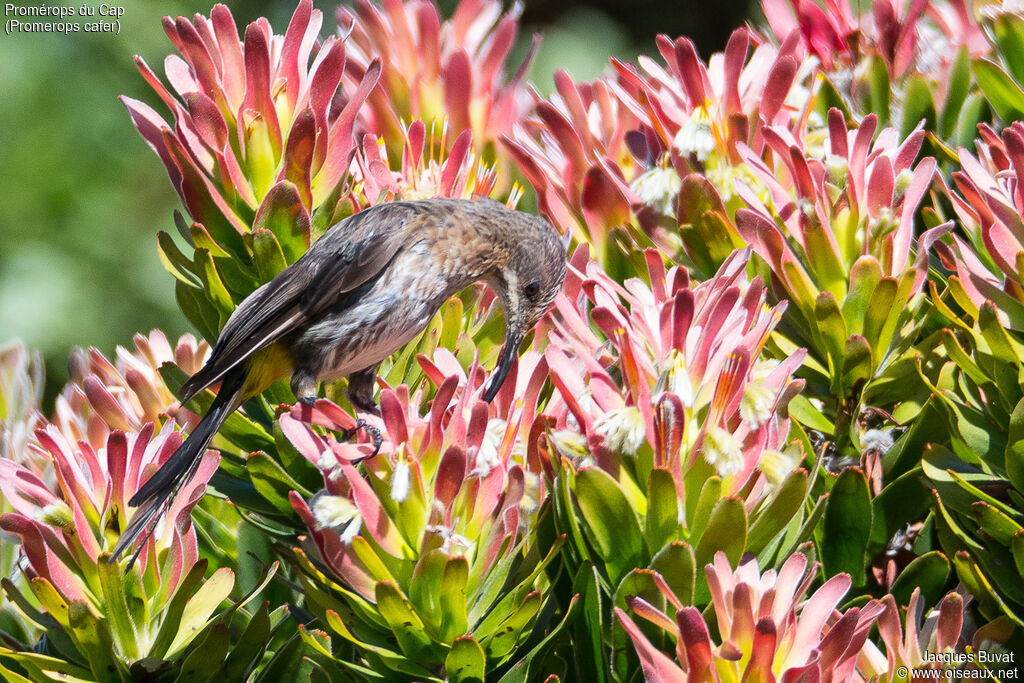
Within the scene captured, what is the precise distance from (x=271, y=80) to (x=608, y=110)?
0.61m

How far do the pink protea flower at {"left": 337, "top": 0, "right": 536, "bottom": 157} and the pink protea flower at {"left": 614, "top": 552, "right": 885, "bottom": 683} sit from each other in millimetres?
1200

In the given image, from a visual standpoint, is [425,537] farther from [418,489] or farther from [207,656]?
[207,656]

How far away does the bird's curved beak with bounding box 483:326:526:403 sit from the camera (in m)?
1.44

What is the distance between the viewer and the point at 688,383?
3.81ft

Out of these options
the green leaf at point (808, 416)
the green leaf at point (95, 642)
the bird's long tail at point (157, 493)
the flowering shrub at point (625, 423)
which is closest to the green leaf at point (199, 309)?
the flowering shrub at point (625, 423)

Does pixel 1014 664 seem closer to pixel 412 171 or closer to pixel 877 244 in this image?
pixel 877 244

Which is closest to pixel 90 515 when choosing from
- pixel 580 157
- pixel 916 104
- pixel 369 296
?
pixel 369 296

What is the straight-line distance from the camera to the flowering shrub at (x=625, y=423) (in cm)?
116

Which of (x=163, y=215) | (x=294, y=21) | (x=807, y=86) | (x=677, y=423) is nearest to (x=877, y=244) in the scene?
(x=677, y=423)

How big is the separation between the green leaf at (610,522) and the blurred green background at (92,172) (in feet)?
12.9

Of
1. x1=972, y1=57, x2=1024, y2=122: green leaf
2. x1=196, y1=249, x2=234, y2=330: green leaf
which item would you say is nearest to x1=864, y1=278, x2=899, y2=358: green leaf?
x1=972, y1=57, x2=1024, y2=122: green leaf

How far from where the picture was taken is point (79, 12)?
5129mm

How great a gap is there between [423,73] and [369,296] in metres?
0.43

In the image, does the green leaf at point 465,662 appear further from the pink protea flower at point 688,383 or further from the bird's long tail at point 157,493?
the bird's long tail at point 157,493
